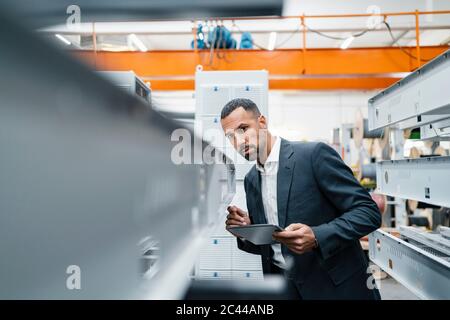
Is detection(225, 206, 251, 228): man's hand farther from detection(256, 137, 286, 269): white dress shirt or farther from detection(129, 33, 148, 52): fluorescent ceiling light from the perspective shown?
detection(129, 33, 148, 52): fluorescent ceiling light

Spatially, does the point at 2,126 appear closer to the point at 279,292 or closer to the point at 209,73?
the point at 279,292

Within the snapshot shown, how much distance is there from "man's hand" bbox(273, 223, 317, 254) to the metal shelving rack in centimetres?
58

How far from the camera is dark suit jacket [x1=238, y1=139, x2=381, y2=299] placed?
2.69 ft

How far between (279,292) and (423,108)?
90cm

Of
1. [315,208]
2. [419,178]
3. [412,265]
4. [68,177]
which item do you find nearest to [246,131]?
[315,208]

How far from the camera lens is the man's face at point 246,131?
0.88 metres

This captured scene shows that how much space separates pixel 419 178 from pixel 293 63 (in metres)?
1.30

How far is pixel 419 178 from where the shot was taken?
48.3 inches

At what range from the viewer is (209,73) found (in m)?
1.75

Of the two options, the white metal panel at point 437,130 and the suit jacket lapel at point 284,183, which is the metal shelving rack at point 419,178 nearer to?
the white metal panel at point 437,130

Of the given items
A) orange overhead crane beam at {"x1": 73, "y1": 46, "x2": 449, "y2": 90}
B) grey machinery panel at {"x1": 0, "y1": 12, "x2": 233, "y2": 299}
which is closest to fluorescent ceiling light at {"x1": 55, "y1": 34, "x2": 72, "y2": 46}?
grey machinery panel at {"x1": 0, "y1": 12, "x2": 233, "y2": 299}

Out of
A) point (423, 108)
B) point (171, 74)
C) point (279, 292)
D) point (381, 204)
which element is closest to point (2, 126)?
point (279, 292)

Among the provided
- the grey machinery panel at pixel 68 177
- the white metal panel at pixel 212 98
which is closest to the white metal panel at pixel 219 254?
the white metal panel at pixel 212 98
